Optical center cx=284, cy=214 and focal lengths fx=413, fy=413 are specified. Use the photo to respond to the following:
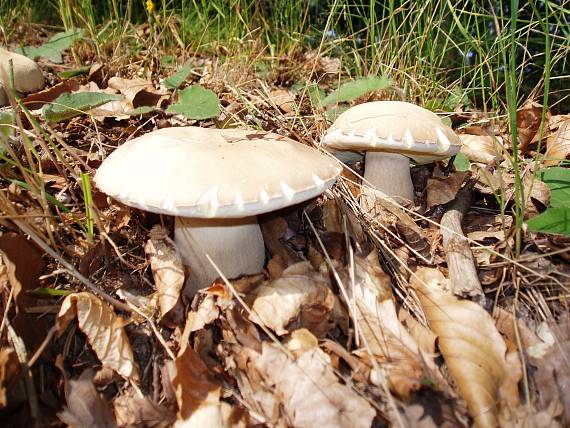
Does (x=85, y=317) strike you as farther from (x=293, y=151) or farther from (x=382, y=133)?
(x=382, y=133)

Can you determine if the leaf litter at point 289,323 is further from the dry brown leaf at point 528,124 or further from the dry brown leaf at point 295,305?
the dry brown leaf at point 528,124

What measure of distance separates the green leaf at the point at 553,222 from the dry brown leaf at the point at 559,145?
0.68 meters

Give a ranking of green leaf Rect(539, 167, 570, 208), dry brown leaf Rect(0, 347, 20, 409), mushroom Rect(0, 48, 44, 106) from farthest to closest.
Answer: mushroom Rect(0, 48, 44, 106), green leaf Rect(539, 167, 570, 208), dry brown leaf Rect(0, 347, 20, 409)

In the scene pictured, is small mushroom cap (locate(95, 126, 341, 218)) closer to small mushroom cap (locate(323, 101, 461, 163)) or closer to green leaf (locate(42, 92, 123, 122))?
small mushroom cap (locate(323, 101, 461, 163))

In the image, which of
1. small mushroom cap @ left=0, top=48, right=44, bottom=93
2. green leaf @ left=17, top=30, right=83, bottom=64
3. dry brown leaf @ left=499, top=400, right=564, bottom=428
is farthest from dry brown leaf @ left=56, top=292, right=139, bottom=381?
green leaf @ left=17, top=30, right=83, bottom=64

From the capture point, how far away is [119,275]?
146cm

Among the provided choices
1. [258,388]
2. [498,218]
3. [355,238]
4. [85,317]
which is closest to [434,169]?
[498,218]

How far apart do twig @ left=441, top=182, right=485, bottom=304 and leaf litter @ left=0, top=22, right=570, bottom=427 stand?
37 mm

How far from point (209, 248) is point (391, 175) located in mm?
896

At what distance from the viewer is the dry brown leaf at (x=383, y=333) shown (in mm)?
1092

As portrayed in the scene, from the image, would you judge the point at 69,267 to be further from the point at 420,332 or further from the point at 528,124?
the point at 528,124

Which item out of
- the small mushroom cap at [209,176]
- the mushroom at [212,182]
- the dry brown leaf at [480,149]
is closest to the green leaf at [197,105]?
the mushroom at [212,182]

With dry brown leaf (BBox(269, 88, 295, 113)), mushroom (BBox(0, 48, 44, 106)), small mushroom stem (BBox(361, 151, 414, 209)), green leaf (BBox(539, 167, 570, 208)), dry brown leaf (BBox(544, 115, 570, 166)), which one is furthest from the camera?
dry brown leaf (BBox(269, 88, 295, 113))

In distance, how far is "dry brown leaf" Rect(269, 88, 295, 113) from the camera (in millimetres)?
2402
